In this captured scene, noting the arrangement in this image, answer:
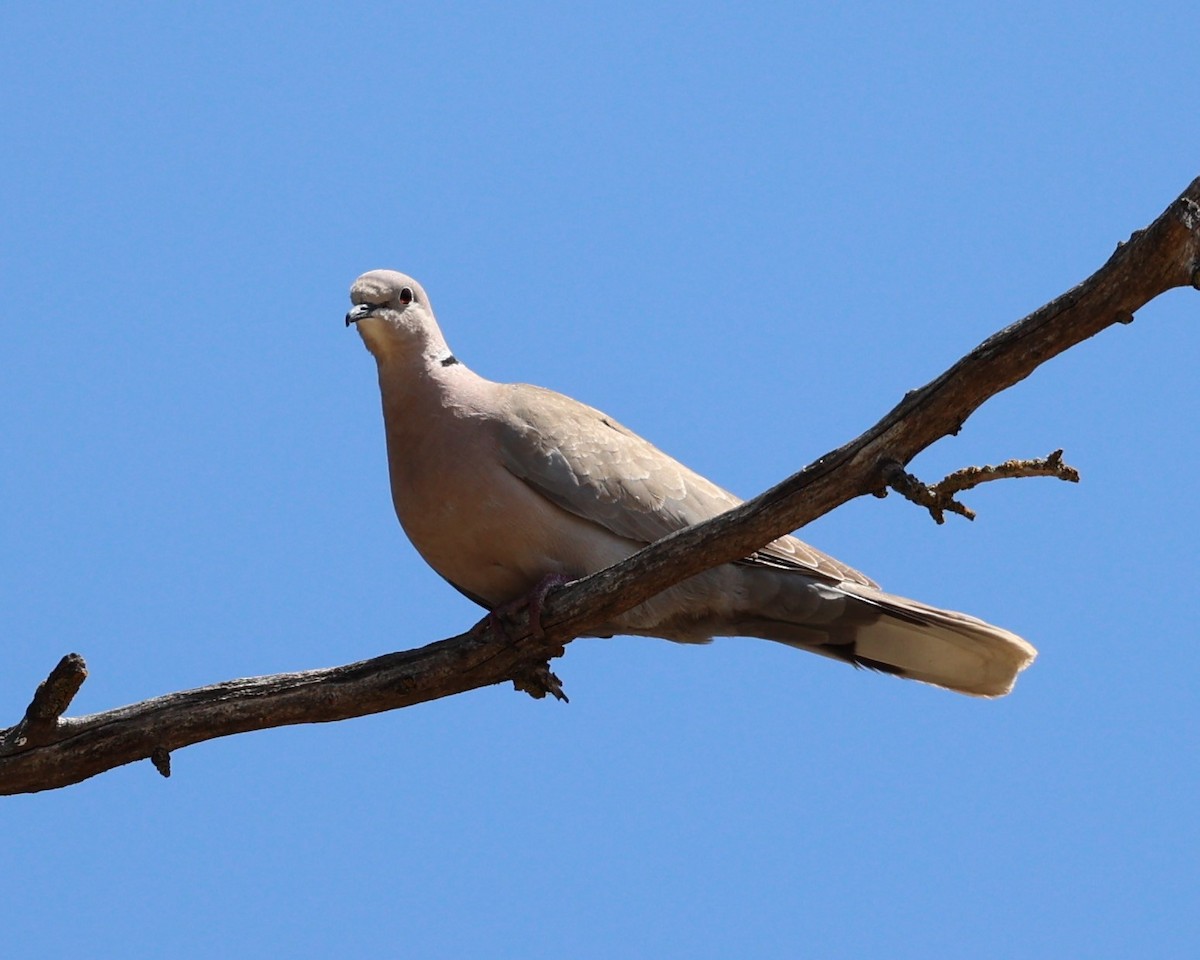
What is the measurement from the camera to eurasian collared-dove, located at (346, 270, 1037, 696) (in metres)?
5.32

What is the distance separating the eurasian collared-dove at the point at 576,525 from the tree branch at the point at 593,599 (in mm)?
367

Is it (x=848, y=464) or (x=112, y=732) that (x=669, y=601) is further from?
A: (x=112, y=732)

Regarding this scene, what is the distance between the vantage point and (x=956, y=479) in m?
4.19

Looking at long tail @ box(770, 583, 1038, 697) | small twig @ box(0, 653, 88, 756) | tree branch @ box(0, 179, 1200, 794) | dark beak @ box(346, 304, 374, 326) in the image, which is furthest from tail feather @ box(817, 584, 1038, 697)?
small twig @ box(0, 653, 88, 756)

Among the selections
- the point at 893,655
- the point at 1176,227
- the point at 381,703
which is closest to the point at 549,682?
the point at 381,703

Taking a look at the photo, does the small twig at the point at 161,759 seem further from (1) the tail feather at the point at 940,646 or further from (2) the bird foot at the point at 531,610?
(1) the tail feather at the point at 940,646

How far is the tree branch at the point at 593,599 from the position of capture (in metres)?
4.04

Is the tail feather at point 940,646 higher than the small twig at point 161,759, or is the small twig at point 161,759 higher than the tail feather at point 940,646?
the tail feather at point 940,646

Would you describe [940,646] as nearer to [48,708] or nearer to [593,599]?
[593,599]

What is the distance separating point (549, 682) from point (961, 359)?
1717 millimetres

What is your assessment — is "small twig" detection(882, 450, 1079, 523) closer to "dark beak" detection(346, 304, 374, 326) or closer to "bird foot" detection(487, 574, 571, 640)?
"bird foot" detection(487, 574, 571, 640)

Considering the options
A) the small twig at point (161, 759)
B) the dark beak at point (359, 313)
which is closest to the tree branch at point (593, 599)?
the small twig at point (161, 759)

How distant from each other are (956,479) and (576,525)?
158 cm

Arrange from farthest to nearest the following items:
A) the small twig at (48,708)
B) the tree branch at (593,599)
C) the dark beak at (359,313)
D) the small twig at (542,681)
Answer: the dark beak at (359,313), the small twig at (542,681), the small twig at (48,708), the tree branch at (593,599)
